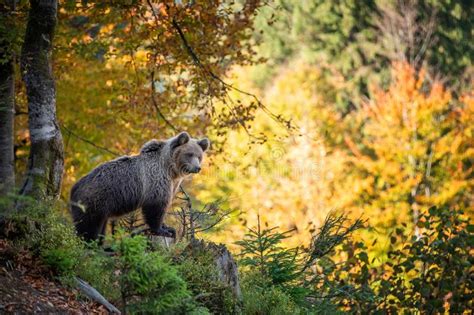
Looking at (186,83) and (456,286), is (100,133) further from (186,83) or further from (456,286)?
(456,286)

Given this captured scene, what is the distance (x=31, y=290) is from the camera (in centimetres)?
615

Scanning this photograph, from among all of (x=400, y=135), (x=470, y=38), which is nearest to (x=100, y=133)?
(x=400, y=135)

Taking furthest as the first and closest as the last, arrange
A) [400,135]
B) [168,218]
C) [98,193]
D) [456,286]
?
[400,135] < [168,218] < [456,286] < [98,193]

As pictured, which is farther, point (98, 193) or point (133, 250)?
point (98, 193)

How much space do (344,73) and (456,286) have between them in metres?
25.2

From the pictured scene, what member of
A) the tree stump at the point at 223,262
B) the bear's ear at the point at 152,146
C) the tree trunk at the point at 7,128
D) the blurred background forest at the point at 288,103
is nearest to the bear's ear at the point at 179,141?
the bear's ear at the point at 152,146

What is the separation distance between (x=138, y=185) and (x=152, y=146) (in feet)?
2.58

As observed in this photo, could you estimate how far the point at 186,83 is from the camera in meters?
12.9

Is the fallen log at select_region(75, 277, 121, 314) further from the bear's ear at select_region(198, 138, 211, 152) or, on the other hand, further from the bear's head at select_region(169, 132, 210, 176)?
the bear's ear at select_region(198, 138, 211, 152)

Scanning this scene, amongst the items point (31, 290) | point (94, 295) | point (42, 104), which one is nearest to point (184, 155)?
point (42, 104)

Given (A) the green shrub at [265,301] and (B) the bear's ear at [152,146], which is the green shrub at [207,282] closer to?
(A) the green shrub at [265,301]

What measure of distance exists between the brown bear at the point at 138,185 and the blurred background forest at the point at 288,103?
0.60 m

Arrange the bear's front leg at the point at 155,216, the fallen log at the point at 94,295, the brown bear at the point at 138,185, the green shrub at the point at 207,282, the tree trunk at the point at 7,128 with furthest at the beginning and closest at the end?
the tree trunk at the point at 7,128 → the bear's front leg at the point at 155,216 → the brown bear at the point at 138,185 → the green shrub at the point at 207,282 → the fallen log at the point at 94,295

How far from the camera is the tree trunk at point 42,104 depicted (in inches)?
328
